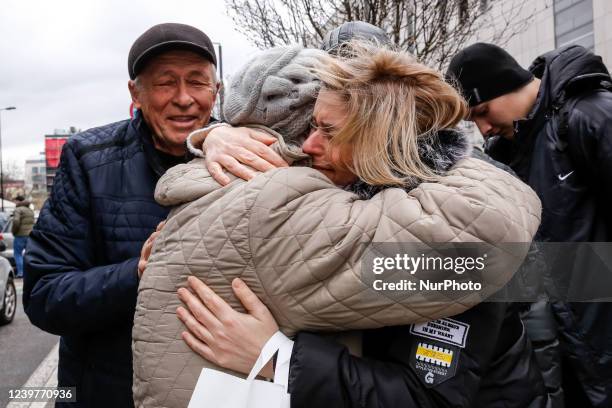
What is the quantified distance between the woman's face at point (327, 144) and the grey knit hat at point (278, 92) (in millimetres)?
115

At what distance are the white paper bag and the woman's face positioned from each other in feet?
A: 1.59

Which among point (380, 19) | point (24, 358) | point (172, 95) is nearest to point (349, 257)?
point (172, 95)

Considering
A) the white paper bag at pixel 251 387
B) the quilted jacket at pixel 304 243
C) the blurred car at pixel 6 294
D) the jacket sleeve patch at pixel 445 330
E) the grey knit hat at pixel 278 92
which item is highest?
the grey knit hat at pixel 278 92

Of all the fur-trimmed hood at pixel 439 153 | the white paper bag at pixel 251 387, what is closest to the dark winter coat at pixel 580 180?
the fur-trimmed hood at pixel 439 153

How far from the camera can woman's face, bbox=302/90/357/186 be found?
1506 mm

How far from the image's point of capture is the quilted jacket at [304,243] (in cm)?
125

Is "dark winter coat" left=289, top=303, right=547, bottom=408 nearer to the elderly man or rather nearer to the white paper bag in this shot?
the white paper bag

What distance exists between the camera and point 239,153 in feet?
5.09

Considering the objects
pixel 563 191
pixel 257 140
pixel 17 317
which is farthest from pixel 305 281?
pixel 17 317

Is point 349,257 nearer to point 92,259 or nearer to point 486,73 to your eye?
point 92,259

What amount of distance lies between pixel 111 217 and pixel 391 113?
1.18 meters

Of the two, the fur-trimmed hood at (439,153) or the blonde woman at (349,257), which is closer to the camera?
the blonde woman at (349,257)

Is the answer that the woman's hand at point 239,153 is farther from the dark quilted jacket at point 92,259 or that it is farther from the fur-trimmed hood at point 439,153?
the dark quilted jacket at point 92,259

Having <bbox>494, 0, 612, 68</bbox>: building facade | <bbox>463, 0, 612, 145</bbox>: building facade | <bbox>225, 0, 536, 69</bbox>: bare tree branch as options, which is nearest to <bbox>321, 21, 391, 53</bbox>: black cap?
<bbox>225, 0, 536, 69</bbox>: bare tree branch
